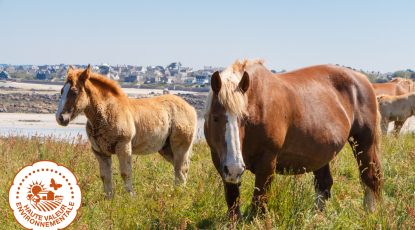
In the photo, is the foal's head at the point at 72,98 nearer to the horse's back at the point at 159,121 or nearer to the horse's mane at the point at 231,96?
the horse's back at the point at 159,121

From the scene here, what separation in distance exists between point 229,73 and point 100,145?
8.28 ft

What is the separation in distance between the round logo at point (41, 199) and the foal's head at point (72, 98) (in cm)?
128

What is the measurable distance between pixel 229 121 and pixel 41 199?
2.13 metres

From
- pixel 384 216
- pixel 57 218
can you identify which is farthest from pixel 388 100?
pixel 57 218

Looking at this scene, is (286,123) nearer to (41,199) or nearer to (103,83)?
(41,199)

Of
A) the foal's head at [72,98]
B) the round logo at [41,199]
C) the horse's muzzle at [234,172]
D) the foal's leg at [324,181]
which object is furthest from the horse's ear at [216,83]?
the foal's head at [72,98]

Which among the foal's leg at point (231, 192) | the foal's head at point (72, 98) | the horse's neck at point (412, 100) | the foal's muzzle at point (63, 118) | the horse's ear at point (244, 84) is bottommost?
the foal's leg at point (231, 192)

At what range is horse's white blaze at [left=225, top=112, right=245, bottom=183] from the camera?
266 centimetres

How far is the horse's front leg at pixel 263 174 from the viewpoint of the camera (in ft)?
10.1

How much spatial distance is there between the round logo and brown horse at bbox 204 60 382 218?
63.6 inches

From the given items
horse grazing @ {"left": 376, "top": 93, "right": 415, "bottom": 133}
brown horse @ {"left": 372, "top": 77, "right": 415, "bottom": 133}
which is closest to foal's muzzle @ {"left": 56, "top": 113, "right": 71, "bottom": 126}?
horse grazing @ {"left": 376, "top": 93, "right": 415, "bottom": 133}

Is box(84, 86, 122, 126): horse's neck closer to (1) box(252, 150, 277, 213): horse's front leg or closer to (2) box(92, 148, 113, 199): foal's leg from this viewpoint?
(2) box(92, 148, 113, 199): foal's leg

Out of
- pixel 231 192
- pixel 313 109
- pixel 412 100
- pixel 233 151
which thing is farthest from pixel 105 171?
pixel 412 100

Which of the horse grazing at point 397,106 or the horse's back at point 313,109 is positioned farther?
the horse grazing at point 397,106
